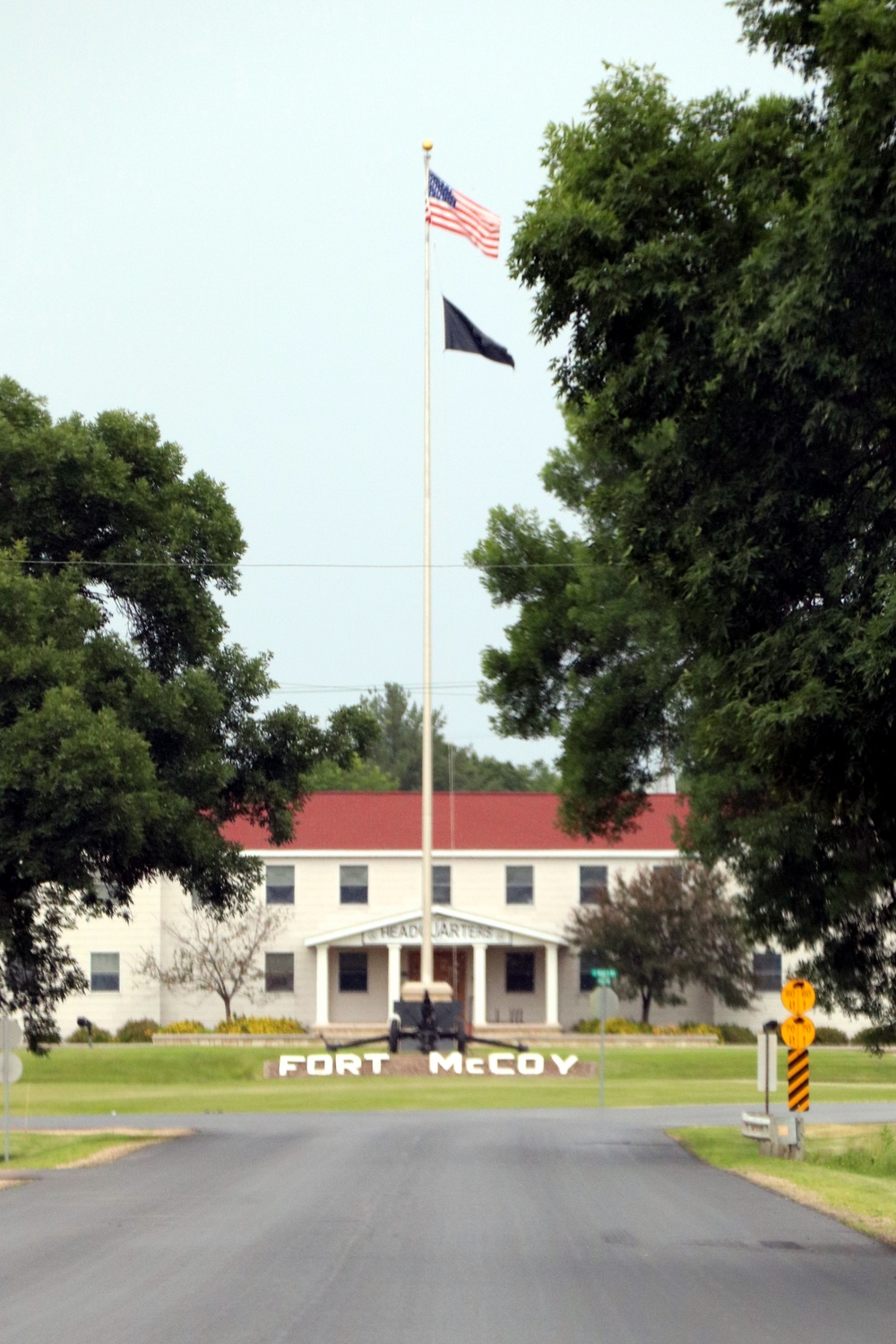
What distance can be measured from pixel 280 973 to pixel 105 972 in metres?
6.45

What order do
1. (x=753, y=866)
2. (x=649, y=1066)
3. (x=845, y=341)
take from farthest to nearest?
(x=649, y=1066), (x=753, y=866), (x=845, y=341)

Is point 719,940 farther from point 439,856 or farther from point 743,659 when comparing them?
point 743,659

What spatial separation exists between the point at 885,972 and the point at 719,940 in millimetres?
33091

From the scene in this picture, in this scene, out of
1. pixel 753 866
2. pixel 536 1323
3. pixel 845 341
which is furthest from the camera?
pixel 753 866

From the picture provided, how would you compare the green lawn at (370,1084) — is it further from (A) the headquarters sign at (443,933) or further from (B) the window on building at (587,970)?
(A) the headquarters sign at (443,933)

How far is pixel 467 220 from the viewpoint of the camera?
36562 mm

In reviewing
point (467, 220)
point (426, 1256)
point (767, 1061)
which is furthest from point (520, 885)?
point (426, 1256)

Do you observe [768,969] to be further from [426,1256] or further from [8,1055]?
[426,1256]

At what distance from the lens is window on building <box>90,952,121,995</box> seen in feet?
203

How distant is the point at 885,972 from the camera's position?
2408cm

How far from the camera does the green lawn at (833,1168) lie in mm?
16438

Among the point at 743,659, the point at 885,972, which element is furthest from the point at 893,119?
the point at 885,972

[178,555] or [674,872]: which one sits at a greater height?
[178,555]

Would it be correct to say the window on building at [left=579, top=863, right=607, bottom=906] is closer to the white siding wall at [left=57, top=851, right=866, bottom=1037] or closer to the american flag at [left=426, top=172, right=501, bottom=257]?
the white siding wall at [left=57, top=851, right=866, bottom=1037]
